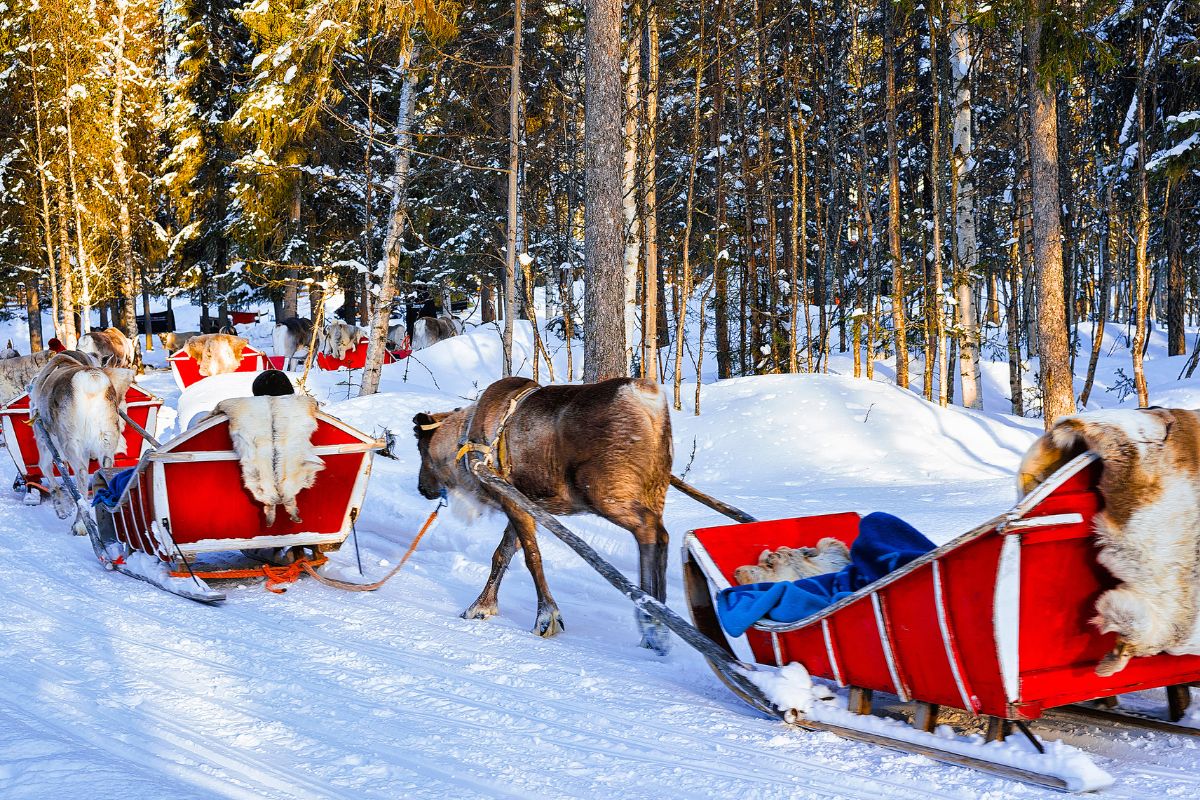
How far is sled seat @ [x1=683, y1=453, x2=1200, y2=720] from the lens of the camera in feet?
9.88

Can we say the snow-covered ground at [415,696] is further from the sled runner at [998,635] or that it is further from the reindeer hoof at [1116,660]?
the reindeer hoof at [1116,660]

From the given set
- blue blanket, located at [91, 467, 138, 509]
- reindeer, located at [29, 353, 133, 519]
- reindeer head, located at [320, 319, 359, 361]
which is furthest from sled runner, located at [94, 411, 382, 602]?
reindeer head, located at [320, 319, 359, 361]

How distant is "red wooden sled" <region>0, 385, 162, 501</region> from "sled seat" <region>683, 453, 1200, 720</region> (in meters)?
9.02

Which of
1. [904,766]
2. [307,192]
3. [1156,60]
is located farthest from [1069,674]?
[307,192]

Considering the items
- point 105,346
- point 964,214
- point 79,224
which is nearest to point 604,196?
point 964,214

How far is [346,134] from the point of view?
19438 mm

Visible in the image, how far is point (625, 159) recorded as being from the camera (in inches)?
524

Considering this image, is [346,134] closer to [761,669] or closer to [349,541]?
[349,541]

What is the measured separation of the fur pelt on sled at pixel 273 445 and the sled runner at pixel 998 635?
13.5ft

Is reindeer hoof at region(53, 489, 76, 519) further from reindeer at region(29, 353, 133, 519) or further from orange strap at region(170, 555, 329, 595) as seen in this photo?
orange strap at region(170, 555, 329, 595)

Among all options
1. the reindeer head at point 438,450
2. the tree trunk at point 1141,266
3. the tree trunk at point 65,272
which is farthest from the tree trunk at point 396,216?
the tree trunk at point 65,272

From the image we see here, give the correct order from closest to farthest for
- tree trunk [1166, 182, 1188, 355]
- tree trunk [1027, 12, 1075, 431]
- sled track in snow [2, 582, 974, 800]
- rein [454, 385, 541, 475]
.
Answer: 1. sled track in snow [2, 582, 974, 800]
2. rein [454, 385, 541, 475]
3. tree trunk [1027, 12, 1075, 431]
4. tree trunk [1166, 182, 1188, 355]

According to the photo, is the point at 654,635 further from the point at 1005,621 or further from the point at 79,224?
the point at 79,224

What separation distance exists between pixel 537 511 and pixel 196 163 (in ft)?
84.3
